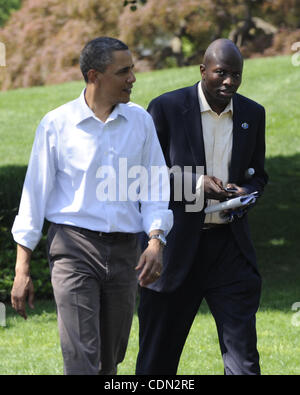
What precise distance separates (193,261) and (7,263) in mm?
5141

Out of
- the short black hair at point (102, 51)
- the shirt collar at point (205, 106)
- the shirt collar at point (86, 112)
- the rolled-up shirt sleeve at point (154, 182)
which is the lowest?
the rolled-up shirt sleeve at point (154, 182)

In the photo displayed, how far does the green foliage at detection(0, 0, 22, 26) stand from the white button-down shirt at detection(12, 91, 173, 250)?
134ft

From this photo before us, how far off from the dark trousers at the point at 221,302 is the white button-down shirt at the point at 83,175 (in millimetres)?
654

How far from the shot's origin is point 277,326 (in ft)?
26.6

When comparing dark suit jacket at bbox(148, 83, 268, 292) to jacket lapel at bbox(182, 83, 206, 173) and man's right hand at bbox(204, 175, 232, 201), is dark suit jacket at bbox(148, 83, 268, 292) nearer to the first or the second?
jacket lapel at bbox(182, 83, 206, 173)

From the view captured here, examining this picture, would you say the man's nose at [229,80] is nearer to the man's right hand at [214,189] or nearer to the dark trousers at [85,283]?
the man's right hand at [214,189]

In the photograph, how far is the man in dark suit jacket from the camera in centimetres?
481

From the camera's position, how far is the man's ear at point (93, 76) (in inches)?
168

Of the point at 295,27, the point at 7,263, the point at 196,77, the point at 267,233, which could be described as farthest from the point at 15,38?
the point at 7,263

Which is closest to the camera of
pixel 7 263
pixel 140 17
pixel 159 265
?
pixel 159 265

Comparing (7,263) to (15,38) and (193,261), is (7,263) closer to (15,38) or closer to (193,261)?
(193,261)

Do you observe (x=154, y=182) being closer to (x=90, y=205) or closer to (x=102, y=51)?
(x=90, y=205)

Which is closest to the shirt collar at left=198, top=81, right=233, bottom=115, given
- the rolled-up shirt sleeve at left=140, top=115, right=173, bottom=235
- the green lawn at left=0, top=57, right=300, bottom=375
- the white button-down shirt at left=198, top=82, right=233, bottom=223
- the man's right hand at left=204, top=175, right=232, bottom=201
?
the white button-down shirt at left=198, top=82, right=233, bottom=223

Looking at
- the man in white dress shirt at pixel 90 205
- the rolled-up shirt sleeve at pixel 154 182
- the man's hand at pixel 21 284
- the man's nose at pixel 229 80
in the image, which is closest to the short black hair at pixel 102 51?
the man in white dress shirt at pixel 90 205
